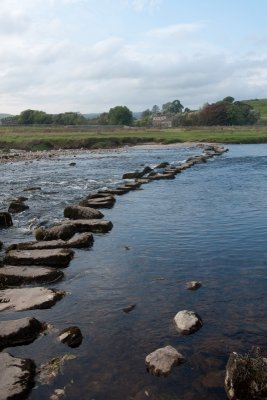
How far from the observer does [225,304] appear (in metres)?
9.87

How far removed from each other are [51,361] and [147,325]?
7.05 feet

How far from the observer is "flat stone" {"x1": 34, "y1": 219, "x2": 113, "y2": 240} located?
15.5 m

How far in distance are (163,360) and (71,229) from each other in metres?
9.26

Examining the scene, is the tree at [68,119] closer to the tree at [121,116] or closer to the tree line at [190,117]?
the tree line at [190,117]

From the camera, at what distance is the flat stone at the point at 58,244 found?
14148 millimetres

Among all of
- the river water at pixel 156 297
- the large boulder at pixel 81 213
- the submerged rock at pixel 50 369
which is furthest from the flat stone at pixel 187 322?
the large boulder at pixel 81 213

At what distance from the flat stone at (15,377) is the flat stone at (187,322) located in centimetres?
292

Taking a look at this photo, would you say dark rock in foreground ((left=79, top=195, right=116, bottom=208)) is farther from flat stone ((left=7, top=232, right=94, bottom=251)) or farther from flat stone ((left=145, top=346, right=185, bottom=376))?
flat stone ((left=145, top=346, right=185, bottom=376))

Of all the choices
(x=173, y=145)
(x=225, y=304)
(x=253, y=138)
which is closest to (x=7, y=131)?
(x=173, y=145)

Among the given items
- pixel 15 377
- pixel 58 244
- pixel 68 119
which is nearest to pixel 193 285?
pixel 15 377

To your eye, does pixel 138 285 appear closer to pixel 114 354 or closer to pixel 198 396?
pixel 114 354

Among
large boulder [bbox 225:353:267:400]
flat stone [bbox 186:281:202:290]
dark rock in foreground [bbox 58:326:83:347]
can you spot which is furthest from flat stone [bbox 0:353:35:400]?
flat stone [bbox 186:281:202:290]

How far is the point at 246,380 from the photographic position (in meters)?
6.70

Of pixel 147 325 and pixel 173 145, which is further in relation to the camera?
pixel 173 145
